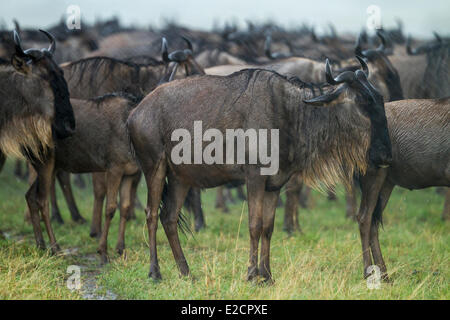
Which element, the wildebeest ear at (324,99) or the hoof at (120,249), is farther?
the hoof at (120,249)

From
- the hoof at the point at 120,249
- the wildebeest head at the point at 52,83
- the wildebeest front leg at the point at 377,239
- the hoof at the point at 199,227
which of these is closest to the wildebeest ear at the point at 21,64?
the wildebeest head at the point at 52,83

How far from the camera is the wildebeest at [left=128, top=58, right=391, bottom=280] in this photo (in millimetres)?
5605

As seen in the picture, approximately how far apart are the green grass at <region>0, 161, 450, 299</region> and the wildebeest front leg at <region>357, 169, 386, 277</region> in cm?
18

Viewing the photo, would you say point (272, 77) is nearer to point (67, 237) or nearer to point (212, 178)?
point (212, 178)

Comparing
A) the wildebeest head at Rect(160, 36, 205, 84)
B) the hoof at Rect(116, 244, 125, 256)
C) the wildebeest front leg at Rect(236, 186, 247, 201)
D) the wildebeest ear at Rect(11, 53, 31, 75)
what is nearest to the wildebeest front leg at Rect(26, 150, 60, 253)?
the hoof at Rect(116, 244, 125, 256)

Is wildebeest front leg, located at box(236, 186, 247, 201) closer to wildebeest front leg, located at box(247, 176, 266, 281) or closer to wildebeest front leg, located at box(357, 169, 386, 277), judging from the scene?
wildebeest front leg, located at box(357, 169, 386, 277)

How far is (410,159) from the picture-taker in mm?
6055

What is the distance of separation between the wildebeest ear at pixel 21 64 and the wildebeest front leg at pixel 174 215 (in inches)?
A: 82.7

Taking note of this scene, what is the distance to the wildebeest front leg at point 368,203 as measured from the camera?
602cm

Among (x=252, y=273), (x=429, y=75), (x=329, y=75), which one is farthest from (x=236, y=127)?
(x=429, y=75)

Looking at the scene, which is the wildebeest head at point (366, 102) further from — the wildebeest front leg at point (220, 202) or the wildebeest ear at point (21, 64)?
the wildebeest front leg at point (220, 202)

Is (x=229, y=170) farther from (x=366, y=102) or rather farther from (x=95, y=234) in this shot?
(x=95, y=234)

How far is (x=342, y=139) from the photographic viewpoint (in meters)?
5.76

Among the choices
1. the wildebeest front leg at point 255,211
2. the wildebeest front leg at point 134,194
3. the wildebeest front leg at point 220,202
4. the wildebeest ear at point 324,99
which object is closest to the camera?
the wildebeest ear at point 324,99
